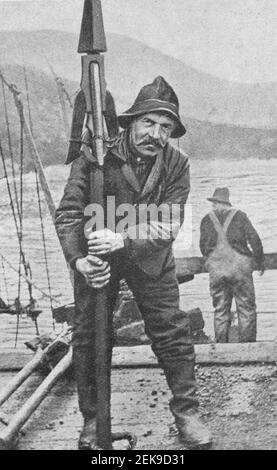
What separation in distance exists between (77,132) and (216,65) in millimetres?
1107

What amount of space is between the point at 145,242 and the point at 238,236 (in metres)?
1.02

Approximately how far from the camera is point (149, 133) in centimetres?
392

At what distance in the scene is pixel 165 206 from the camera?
3943 millimetres

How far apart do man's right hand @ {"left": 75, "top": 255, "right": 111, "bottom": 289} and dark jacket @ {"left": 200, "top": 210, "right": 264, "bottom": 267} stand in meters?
0.99

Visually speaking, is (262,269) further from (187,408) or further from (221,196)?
(187,408)

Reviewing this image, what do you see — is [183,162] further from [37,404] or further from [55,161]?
[37,404]

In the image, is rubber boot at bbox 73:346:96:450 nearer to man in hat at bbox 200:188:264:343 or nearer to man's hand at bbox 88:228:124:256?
man's hand at bbox 88:228:124:256

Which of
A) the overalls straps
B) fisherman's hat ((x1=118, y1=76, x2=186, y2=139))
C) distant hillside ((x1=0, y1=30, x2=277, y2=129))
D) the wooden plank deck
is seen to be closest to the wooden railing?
the overalls straps

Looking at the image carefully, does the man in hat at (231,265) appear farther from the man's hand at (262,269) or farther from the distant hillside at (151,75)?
the distant hillside at (151,75)

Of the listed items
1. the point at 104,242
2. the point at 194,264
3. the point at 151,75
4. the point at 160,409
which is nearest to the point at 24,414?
the point at 160,409

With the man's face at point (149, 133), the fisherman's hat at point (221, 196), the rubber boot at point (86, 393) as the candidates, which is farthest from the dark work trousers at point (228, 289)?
the rubber boot at point (86, 393)

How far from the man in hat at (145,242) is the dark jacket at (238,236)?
0.60 m

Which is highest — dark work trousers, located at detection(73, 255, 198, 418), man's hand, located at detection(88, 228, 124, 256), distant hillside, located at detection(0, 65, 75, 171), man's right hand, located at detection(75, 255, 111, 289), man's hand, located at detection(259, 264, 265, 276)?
distant hillside, located at detection(0, 65, 75, 171)

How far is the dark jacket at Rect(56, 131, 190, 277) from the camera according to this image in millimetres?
3863
